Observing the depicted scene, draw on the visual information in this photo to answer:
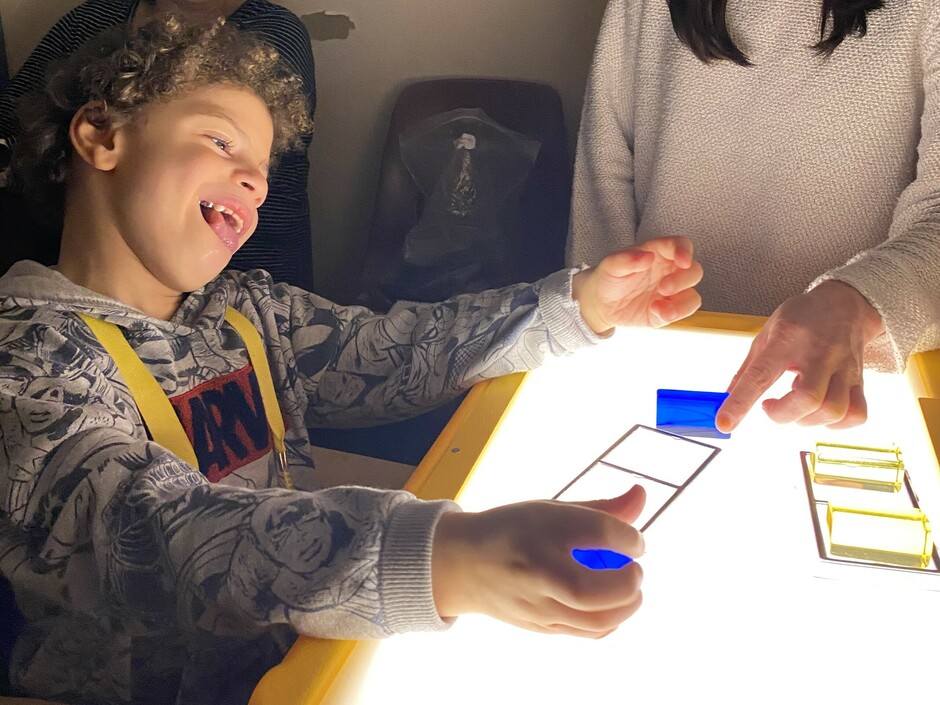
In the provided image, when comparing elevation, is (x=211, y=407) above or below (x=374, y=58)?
below

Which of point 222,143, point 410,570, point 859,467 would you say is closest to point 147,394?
point 222,143

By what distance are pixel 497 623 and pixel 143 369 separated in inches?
18.1

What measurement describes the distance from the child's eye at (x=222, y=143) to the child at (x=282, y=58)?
→ 1.72ft

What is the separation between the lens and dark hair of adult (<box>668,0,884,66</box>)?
43.0 inches

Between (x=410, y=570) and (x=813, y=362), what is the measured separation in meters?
0.39

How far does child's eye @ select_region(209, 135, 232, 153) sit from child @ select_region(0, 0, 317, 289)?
1.72 feet

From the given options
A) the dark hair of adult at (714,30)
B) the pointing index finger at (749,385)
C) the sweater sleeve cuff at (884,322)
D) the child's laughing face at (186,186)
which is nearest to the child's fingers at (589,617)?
the pointing index finger at (749,385)

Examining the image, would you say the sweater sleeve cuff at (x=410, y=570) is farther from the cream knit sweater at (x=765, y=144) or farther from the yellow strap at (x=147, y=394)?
the cream knit sweater at (x=765, y=144)

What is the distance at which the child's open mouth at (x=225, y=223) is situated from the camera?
0.97 metres

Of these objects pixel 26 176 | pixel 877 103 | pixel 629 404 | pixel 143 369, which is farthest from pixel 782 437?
pixel 26 176

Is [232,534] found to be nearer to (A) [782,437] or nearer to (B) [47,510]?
(B) [47,510]

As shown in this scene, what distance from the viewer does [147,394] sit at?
0.89 metres

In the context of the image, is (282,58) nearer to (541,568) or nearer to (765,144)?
(765,144)

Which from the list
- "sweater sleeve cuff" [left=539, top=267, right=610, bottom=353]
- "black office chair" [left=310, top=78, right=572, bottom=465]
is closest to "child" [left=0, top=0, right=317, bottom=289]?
"black office chair" [left=310, top=78, right=572, bottom=465]
